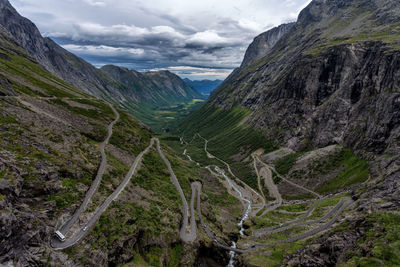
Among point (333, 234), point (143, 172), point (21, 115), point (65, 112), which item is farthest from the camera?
point (65, 112)

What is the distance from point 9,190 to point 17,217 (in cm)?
644

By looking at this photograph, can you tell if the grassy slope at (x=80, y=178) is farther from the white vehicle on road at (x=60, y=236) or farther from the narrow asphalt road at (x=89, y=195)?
the white vehicle on road at (x=60, y=236)

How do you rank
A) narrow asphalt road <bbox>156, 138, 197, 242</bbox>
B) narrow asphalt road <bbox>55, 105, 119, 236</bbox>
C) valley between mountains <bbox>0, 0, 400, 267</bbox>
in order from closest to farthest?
valley between mountains <bbox>0, 0, 400, 267</bbox> → narrow asphalt road <bbox>55, 105, 119, 236</bbox> → narrow asphalt road <bbox>156, 138, 197, 242</bbox>

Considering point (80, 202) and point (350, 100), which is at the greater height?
point (350, 100)

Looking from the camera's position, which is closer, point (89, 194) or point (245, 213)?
point (89, 194)

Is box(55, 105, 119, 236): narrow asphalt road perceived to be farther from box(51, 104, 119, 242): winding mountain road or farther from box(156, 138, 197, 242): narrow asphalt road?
box(156, 138, 197, 242): narrow asphalt road

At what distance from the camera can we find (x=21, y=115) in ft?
242

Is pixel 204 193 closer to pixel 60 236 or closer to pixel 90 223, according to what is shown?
pixel 90 223

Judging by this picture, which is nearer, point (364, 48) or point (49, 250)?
point (49, 250)

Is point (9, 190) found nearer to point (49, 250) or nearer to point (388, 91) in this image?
point (49, 250)

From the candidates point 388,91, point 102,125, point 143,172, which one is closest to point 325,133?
point 388,91

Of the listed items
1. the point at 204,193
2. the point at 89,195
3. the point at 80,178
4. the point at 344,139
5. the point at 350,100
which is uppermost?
the point at 350,100

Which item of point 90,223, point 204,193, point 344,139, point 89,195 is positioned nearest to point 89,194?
point 89,195

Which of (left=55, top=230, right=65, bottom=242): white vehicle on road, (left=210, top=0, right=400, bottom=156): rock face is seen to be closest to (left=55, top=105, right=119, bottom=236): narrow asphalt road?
(left=55, top=230, right=65, bottom=242): white vehicle on road
